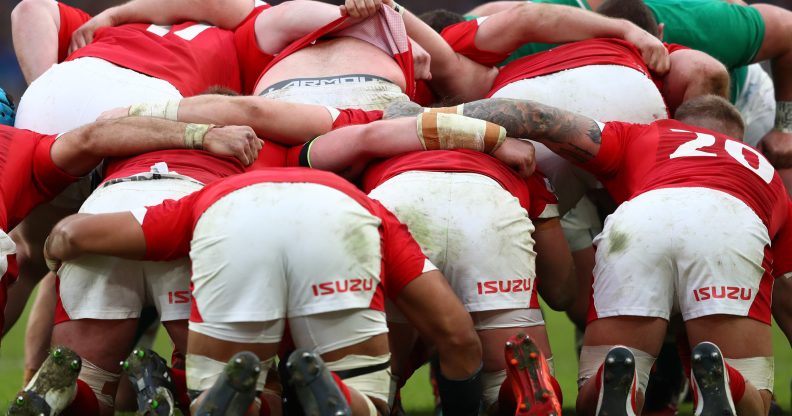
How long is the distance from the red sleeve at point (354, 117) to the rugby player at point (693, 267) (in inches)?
16.2

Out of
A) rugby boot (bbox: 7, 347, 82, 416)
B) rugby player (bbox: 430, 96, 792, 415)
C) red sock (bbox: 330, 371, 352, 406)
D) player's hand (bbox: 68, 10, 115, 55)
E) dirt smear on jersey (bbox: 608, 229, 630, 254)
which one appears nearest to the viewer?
red sock (bbox: 330, 371, 352, 406)

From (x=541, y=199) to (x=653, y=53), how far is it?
1.19 m

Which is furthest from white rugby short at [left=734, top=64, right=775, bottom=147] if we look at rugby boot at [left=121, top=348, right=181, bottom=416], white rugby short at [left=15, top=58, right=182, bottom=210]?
rugby boot at [left=121, top=348, right=181, bottom=416]

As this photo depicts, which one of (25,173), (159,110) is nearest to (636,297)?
(159,110)

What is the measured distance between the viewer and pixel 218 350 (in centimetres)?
353

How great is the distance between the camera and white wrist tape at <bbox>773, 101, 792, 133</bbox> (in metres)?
6.10

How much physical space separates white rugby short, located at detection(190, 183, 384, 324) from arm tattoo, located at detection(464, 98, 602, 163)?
111 cm

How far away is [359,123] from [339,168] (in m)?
0.27

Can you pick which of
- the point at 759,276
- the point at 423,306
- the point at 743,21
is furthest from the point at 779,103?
the point at 423,306

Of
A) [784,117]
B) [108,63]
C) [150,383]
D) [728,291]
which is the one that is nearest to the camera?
[150,383]

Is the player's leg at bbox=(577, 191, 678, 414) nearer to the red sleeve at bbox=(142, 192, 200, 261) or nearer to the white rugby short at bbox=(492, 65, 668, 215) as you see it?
the white rugby short at bbox=(492, 65, 668, 215)

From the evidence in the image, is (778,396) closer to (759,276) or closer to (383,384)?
(759,276)

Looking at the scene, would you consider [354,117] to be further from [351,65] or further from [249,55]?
[249,55]

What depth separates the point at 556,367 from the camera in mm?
7430
